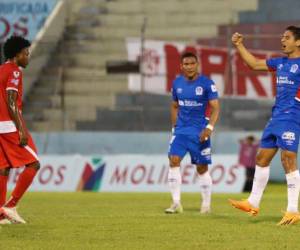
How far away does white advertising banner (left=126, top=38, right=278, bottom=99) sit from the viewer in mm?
27328

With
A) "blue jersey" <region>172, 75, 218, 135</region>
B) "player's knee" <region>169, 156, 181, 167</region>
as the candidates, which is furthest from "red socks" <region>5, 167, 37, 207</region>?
"blue jersey" <region>172, 75, 218, 135</region>

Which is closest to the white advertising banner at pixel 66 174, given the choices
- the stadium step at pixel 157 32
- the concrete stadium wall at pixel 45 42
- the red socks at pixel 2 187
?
the concrete stadium wall at pixel 45 42

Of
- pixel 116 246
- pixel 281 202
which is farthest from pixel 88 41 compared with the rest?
pixel 116 246

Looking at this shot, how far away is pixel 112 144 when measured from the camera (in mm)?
27750

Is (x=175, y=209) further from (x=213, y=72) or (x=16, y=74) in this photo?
(x=213, y=72)

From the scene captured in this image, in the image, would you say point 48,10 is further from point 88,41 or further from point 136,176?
point 136,176

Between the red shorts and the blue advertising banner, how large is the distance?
17.9m

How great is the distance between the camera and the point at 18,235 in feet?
35.3

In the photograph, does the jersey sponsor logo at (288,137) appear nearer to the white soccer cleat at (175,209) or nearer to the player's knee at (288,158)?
the player's knee at (288,158)

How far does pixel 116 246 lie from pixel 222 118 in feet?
57.9

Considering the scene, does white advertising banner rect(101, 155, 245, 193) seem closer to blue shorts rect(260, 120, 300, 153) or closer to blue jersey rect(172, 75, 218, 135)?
blue jersey rect(172, 75, 218, 135)

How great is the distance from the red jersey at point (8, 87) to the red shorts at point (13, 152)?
0.09 meters

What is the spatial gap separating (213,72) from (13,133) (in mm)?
15869

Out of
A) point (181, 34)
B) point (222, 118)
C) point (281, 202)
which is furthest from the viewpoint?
point (181, 34)
